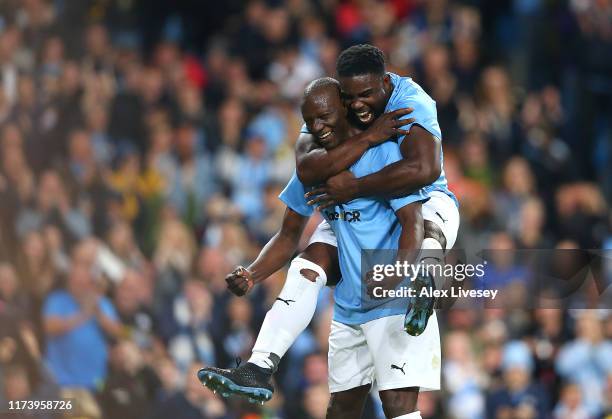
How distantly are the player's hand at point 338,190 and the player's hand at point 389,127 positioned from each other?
18cm

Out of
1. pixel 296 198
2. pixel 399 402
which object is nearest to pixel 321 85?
pixel 296 198

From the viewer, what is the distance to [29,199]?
30.6 feet

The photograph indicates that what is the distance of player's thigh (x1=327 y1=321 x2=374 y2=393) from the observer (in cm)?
481

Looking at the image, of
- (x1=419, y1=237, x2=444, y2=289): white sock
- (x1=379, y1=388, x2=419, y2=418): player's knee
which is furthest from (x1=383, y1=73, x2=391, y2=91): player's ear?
(x1=379, y1=388, x2=419, y2=418): player's knee

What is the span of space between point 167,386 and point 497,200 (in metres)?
3.33

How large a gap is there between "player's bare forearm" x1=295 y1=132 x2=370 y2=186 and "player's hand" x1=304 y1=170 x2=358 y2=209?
28 millimetres

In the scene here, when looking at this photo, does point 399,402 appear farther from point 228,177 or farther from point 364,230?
point 228,177

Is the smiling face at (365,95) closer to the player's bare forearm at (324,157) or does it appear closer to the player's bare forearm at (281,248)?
the player's bare forearm at (324,157)

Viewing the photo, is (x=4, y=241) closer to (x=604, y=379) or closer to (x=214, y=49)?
(x=214, y=49)

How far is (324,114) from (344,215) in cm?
47

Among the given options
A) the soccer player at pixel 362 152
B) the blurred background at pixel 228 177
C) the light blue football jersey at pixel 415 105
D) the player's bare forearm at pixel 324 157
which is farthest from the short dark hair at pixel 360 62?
the blurred background at pixel 228 177

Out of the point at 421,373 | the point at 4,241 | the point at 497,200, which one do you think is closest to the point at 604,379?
the point at 497,200

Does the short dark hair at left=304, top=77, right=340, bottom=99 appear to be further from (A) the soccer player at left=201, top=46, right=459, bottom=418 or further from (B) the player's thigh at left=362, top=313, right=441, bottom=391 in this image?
(B) the player's thigh at left=362, top=313, right=441, bottom=391

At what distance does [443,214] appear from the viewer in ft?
15.6
